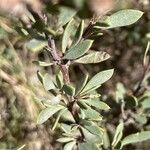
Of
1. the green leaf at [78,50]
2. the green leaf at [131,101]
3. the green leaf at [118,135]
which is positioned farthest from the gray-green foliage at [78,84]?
the green leaf at [131,101]

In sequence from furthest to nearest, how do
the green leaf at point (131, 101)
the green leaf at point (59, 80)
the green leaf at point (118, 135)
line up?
the green leaf at point (131, 101) < the green leaf at point (118, 135) < the green leaf at point (59, 80)

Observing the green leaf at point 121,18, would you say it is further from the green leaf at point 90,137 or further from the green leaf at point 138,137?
the green leaf at point 138,137

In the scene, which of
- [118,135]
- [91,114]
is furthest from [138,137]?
[91,114]

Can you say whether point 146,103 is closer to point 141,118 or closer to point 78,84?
point 141,118

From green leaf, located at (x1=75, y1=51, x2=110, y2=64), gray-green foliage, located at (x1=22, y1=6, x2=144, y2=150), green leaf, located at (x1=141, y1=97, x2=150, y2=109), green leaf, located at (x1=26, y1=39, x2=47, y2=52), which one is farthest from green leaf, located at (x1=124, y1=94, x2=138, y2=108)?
green leaf, located at (x1=26, y1=39, x2=47, y2=52)

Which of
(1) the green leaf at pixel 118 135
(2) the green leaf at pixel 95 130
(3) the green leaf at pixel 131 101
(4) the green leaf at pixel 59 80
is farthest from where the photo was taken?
(3) the green leaf at pixel 131 101

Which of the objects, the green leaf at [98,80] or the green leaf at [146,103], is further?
the green leaf at [146,103]

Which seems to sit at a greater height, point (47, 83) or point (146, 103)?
point (47, 83)

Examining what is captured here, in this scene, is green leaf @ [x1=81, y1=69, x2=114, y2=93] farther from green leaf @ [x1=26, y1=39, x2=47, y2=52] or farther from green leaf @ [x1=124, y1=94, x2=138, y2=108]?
green leaf @ [x1=124, y1=94, x2=138, y2=108]

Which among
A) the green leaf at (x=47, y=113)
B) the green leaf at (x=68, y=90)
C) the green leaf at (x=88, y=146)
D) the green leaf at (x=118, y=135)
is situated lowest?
the green leaf at (x=118, y=135)
